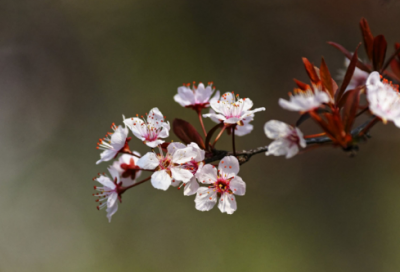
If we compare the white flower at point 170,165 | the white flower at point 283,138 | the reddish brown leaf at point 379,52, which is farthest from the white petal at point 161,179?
the reddish brown leaf at point 379,52

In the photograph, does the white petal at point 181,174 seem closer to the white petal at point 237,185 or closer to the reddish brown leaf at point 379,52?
the white petal at point 237,185

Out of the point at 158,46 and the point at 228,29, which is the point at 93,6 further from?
the point at 228,29

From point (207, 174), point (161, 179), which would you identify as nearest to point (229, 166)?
point (207, 174)

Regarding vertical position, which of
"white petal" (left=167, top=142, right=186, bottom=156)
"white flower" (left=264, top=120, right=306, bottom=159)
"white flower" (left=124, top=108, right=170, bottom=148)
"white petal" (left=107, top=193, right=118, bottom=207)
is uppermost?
"white flower" (left=124, top=108, right=170, bottom=148)

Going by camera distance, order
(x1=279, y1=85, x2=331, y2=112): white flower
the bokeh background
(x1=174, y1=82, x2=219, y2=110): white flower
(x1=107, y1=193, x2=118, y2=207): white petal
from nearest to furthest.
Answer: (x1=279, y1=85, x2=331, y2=112): white flower
(x1=107, y1=193, x2=118, y2=207): white petal
(x1=174, y1=82, x2=219, y2=110): white flower
the bokeh background

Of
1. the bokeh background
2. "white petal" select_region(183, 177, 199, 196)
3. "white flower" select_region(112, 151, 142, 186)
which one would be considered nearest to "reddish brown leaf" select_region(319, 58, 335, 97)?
"white petal" select_region(183, 177, 199, 196)

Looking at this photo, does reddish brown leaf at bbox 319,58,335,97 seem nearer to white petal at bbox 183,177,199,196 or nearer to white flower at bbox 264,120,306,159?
white flower at bbox 264,120,306,159
